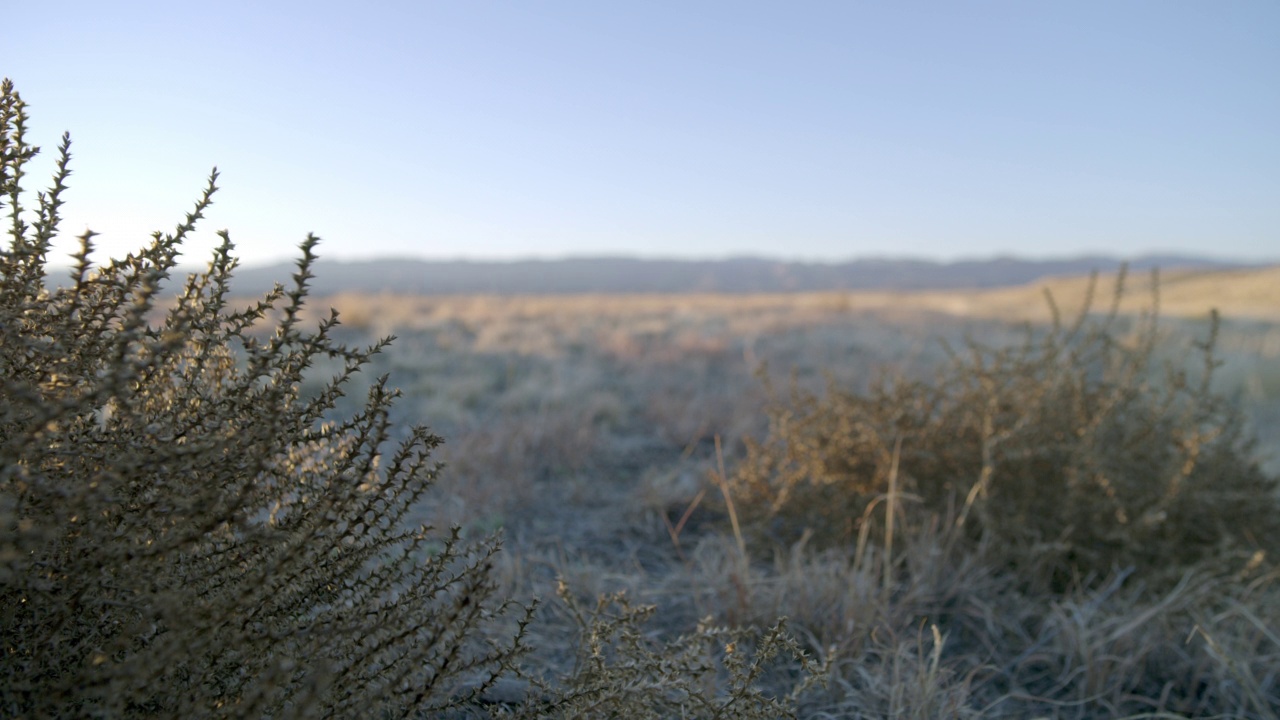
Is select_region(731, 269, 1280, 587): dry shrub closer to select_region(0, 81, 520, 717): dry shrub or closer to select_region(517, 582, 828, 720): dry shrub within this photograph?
select_region(517, 582, 828, 720): dry shrub

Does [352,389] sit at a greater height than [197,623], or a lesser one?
lesser

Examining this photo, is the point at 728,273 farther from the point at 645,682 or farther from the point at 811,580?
the point at 645,682

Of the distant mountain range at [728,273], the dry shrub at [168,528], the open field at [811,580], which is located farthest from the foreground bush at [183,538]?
the distant mountain range at [728,273]

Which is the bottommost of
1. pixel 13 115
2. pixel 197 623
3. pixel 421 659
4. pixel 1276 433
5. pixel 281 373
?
pixel 1276 433

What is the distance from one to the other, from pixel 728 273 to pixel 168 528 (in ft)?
426

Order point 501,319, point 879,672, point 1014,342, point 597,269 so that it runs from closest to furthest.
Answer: point 879,672
point 1014,342
point 501,319
point 597,269

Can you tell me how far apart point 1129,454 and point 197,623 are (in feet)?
11.5

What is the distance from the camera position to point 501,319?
14.8 m

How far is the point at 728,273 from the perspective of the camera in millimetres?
129000

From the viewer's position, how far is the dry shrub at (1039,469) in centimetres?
317

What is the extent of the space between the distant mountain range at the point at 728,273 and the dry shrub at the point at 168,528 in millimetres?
91284

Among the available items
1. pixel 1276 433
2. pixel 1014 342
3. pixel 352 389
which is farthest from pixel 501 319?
pixel 1276 433

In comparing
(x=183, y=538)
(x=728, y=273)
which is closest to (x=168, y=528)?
(x=183, y=538)

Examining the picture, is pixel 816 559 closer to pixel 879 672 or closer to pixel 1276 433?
pixel 879 672
